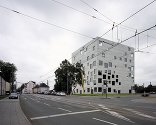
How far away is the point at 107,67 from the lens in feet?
302

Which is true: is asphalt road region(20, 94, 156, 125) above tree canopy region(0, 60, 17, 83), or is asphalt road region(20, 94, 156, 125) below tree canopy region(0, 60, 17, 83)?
below

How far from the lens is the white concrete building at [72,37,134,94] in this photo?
8881 centimetres

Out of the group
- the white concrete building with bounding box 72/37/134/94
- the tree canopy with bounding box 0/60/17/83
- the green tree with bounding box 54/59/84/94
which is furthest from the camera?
the tree canopy with bounding box 0/60/17/83

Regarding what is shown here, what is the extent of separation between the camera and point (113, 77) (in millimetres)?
94062

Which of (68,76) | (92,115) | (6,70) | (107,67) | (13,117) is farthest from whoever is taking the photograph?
(6,70)

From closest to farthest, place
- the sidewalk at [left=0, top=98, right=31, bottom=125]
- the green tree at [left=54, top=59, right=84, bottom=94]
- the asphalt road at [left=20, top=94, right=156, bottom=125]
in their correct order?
the sidewalk at [left=0, top=98, right=31, bottom=125] → the asphalt road at [left=20, top=94, right=156, bottom=125] → the green tree at [left=54, top=59, right=84, bottom=94]

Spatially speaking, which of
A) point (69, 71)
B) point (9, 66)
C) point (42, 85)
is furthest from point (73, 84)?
point (42, 85)

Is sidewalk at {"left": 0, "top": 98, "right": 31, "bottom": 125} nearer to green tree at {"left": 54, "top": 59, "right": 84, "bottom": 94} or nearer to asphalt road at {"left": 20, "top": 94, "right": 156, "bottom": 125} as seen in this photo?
asphalt road at {"left": 20, "top": 94, "right": 156, "bottom": 125}

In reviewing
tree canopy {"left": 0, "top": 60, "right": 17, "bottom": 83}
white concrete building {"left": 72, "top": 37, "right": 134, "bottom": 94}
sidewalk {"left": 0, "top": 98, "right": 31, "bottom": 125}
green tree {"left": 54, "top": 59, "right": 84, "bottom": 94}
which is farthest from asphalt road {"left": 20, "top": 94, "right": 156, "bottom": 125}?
tree canopy {"left": 0, "top": 60, "right": 17, "bottom": 83}

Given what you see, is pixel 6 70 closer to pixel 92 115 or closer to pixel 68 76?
pixel 68 76

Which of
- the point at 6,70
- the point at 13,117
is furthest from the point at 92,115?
the point at 6,70

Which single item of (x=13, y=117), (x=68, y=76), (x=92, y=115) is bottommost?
(x=92, y=115)

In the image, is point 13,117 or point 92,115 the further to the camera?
point 92,115

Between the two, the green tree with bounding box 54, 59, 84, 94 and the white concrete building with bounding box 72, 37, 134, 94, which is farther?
the green tree with bounding box 54, 59, 84, 94
